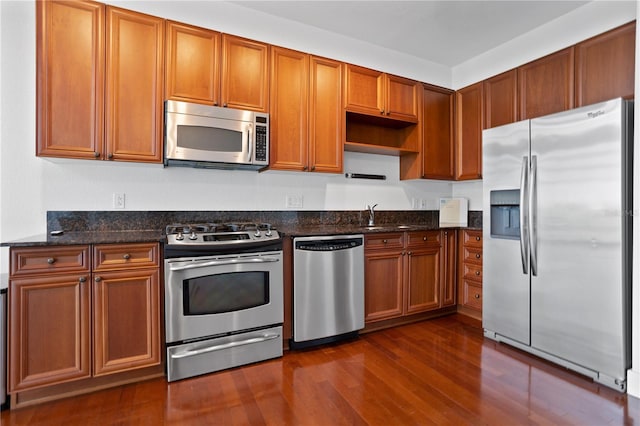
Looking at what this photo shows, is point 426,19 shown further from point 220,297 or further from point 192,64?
point 220,297

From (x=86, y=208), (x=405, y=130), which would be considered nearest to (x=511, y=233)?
(x=405, y=130)

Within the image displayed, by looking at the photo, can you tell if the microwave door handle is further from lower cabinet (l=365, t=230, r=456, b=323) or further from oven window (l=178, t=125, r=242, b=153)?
lower cabinet (l=365, t=230, r=456, b=323)

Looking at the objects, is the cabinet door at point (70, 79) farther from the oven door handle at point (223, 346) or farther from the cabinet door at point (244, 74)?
Answer: the oven door handle at point (223, 346)

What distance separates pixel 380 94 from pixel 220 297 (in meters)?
2.39

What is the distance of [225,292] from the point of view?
7.55 feet

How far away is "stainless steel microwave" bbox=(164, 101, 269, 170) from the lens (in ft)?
7.72

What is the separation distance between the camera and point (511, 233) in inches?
106

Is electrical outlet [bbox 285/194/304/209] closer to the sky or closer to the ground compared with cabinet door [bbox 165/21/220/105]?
closer to the ground

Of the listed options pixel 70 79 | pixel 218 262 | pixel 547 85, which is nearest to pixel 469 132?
pixel 547 85

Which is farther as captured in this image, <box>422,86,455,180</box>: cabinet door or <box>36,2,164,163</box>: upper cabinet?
<box>422,86,455,180</box>: cabinet door

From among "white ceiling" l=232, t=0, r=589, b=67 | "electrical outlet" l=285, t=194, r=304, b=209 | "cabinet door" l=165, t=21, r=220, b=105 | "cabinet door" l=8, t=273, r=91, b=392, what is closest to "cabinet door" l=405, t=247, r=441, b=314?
"electrical outlet" l=285, t=194, r=304, b=209

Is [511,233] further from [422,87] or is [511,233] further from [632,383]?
[422,87]

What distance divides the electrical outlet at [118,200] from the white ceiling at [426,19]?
6.03 ft

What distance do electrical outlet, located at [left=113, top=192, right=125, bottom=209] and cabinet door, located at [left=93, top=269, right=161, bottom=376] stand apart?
73 cm
